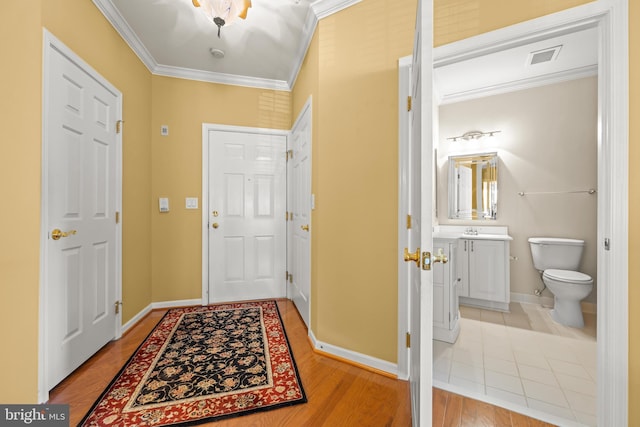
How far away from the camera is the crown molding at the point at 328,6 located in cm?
191

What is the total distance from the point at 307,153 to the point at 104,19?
1.85 metres

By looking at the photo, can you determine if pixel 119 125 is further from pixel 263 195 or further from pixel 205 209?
pixel 263 195

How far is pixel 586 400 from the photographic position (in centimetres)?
152

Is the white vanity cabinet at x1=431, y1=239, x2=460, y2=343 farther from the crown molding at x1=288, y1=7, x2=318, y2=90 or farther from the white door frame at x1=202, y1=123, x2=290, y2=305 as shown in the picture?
the white door frame at x1=202, y1=123, x2=290, y2=305

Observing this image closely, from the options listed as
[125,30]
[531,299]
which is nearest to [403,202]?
[531,299]

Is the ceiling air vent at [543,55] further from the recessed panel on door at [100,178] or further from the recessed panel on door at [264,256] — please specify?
the recessed panel on door at [100,178]

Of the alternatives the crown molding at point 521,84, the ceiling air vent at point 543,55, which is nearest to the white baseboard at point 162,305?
the crown molding at point 521,84

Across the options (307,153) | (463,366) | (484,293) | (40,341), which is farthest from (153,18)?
(484,293)

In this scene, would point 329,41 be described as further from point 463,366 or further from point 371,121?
point 463,366

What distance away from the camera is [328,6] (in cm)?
197

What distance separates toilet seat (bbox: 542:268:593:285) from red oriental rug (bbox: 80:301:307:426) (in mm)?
2571

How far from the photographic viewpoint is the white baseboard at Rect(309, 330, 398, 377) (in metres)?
1.73

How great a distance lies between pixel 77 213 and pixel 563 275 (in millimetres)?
4094

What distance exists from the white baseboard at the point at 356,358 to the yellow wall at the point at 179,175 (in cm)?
170
